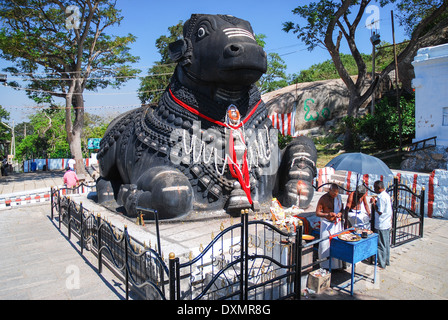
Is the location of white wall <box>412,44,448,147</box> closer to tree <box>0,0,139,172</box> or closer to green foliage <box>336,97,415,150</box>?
green foliage <box>336,97,415,150</box>

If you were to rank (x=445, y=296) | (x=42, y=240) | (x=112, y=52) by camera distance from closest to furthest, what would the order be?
(x=445, y=296)
(x=42, y=240)
(x=112, y=52)

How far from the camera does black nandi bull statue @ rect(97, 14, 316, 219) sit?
5328mm

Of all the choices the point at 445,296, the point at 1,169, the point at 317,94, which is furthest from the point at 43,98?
the point at 445,296

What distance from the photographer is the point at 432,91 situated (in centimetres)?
1325

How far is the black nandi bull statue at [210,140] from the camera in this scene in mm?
5328

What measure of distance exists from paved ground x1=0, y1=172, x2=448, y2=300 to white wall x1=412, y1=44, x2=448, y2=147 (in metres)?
8.21

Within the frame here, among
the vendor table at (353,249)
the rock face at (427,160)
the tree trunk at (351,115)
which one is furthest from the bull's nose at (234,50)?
the tree trunk at (351,115)

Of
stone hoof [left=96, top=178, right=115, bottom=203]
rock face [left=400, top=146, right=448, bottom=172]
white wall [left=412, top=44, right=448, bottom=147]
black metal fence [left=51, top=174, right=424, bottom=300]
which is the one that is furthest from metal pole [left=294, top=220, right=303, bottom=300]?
white wall [left=412, top=44, right=448, bottom=147]

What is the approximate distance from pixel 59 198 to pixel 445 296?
23.8 feet

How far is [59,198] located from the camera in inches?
296

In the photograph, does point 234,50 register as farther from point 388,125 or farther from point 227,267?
point 388,125

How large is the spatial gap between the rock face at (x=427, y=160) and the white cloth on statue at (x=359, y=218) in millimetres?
9362

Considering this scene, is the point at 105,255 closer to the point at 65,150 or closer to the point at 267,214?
the point at 267,214

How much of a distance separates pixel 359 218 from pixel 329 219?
927 millimetres
